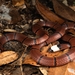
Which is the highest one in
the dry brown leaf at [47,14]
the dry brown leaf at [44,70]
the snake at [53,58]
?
the dry brown leaf at [47,14]

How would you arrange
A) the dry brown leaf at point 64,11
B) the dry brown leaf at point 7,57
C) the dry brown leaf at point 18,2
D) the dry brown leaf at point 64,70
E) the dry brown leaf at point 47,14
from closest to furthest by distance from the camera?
the dry brown leaf at point 64,70, the dry brown leaf at point 7,57, the dry brown leaf at point 64,11, the dry brown leaf at point 47,14, the dry brown leaf at point 18,2

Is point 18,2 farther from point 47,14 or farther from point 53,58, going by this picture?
point 53,58

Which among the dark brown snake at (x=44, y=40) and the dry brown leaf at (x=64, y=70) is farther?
the dark brown snake at (x=44, y=40)

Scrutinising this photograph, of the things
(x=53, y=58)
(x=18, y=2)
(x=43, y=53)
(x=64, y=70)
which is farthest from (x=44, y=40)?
(x=18, y=2)

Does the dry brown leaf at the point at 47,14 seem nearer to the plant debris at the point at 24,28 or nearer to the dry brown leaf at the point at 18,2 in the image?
the plant debris at the point at 24,28

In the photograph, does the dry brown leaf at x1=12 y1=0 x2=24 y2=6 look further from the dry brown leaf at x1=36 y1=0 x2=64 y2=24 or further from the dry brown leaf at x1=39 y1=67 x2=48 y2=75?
the dry brown leaf at x1=39 y1=67 x2=48 y2=75

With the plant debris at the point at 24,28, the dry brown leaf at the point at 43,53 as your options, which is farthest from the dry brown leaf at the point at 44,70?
the dry brown leaf at the point at 43,53
